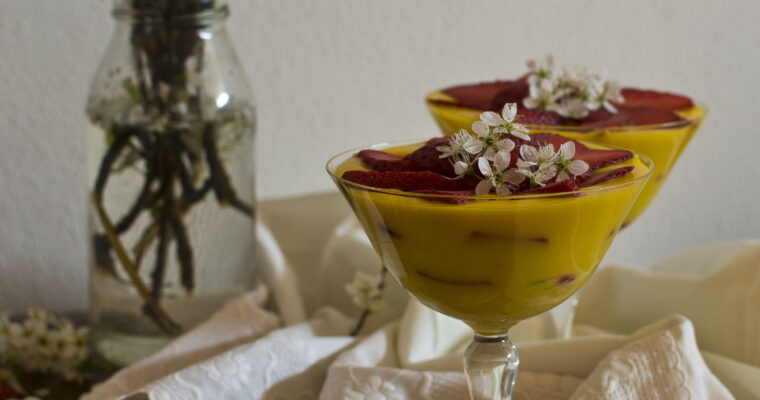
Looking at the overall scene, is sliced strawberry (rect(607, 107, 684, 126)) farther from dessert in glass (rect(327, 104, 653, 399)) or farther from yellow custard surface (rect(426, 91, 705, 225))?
dessert in glass (rect(327, 104, 653, 399))

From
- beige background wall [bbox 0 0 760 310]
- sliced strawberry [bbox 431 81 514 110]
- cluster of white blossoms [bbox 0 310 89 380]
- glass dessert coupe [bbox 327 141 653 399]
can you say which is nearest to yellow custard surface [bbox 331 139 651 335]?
glass dessert coupe [bbox 327 141 653 399]

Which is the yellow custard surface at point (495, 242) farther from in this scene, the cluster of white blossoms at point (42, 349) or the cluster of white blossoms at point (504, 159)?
the cluster of white blossoms at point (42, 349)

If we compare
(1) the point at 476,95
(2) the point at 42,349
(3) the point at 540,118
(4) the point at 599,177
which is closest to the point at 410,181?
(4) the point at 599,177

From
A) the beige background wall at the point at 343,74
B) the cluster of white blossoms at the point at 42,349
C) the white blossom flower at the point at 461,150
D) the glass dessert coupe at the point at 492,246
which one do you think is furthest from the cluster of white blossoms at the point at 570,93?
the cluster of white blossoms at the point at 42,349

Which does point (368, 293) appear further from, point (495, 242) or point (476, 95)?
point (495, 242)

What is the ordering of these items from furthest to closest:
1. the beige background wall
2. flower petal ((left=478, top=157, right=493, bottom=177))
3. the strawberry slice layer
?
the beige background wall, the strawberry slice layer, flower petal ((left=478, top=157, right=493, bottom=177))

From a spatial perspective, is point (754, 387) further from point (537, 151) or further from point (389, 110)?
point (389, 110)

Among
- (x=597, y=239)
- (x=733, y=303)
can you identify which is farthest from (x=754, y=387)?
(x=597, y=239)
